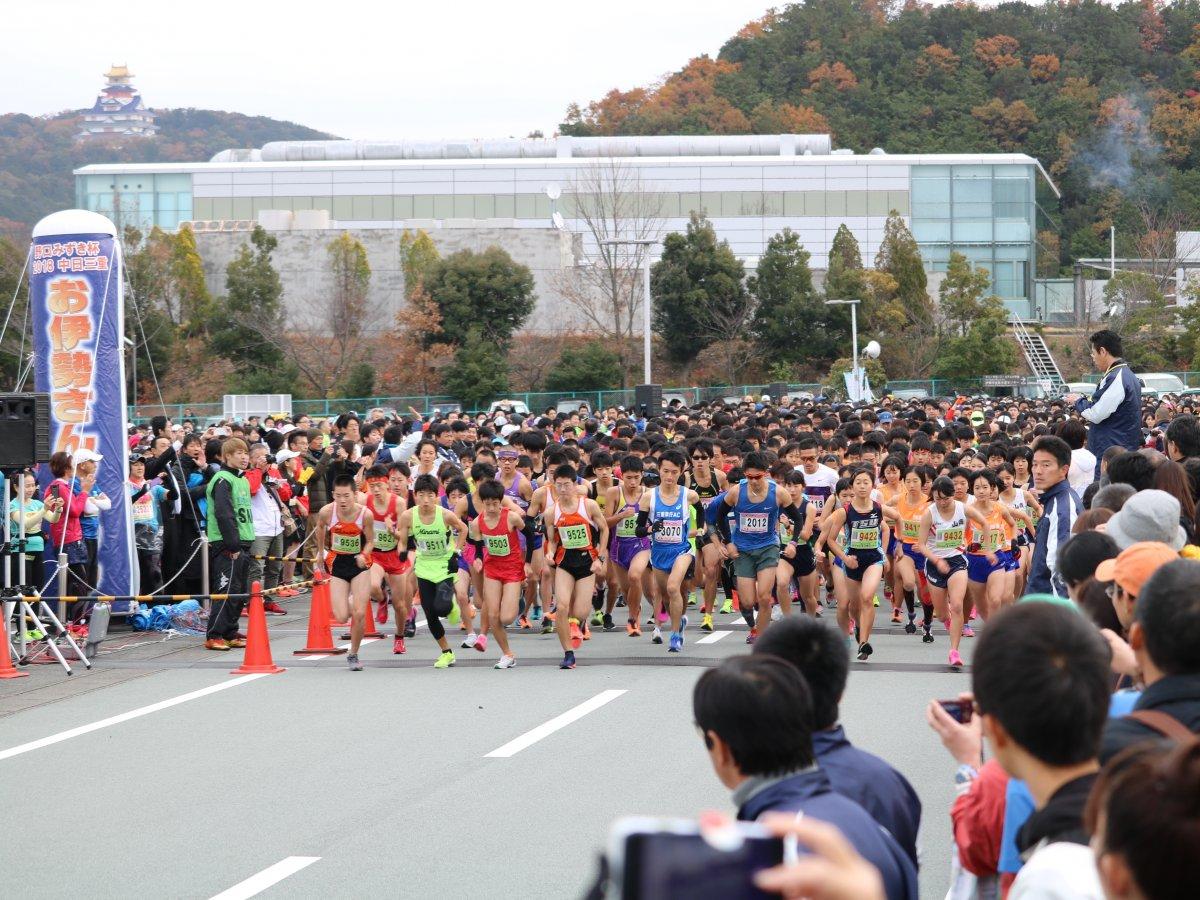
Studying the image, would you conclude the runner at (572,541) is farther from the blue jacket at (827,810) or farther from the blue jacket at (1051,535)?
the blue jacket at (827,810)

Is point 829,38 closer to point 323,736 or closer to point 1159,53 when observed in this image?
point 1159,53

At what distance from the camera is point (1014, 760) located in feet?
11.0

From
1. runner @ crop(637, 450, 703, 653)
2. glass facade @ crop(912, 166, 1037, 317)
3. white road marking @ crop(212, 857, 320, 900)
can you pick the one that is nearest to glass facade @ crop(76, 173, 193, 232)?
glass facade @ crop(912, 166, 1037, 317)

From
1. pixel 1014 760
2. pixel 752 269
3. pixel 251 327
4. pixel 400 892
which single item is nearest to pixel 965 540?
pixel 400 892

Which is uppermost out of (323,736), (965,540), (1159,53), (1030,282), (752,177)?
(1159,53)

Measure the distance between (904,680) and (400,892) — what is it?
6427mm

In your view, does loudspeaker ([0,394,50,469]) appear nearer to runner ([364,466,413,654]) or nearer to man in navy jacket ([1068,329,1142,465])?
runner ([364,466,413,654])

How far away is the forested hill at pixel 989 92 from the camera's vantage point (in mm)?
85188

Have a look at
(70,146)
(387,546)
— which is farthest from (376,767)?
(70,146)

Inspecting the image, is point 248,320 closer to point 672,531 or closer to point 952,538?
point 672,531

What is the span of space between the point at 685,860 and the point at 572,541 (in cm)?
1157

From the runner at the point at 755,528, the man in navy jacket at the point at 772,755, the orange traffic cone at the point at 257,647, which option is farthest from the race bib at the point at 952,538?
the man in navy jacket at the point at 772,755

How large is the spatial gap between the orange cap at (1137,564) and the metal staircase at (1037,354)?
199 feet

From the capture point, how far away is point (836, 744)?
425 cm
